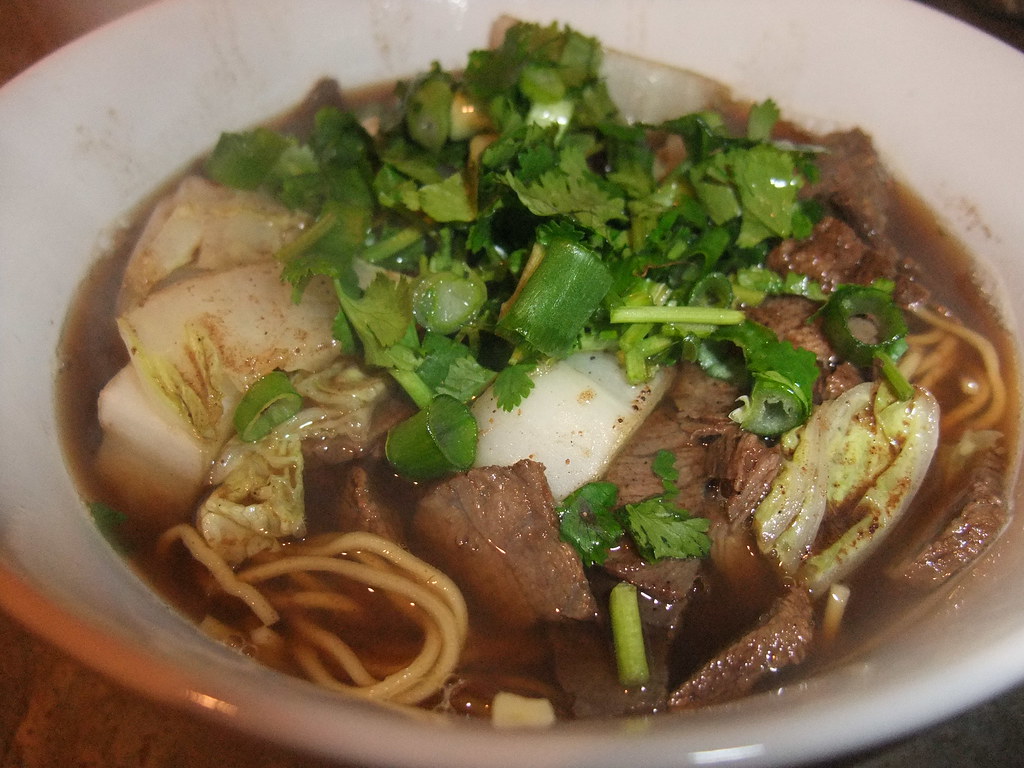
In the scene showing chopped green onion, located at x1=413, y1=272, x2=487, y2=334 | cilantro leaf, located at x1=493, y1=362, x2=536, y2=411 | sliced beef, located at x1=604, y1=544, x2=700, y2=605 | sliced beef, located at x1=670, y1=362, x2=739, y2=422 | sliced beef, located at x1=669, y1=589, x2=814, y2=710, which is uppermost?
chopped green onion, located at x1=413, y1=272, x2=487, y2=334

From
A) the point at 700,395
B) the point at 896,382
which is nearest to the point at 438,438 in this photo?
the point at 700,395

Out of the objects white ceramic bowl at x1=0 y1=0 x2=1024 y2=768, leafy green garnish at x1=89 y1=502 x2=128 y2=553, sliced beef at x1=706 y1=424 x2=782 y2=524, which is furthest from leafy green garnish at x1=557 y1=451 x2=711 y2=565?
leafy green garnish at x1=89 y1=502 x2=128 y2=553

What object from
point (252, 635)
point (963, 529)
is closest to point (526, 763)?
point (252, 635)

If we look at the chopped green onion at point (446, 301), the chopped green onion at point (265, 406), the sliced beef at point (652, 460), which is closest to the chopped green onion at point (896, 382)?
the sliced beef at point (652, 460)

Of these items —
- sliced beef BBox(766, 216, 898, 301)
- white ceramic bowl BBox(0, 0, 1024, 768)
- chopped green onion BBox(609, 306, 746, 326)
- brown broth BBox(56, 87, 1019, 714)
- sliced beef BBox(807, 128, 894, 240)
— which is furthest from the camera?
sliced beef BBox(807, 128, 894, 240)

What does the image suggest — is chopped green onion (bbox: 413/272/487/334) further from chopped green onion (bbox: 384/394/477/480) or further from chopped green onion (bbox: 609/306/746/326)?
chopped green onion (bbox: 609/306/746/326)

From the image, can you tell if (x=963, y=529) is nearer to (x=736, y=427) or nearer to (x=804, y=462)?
(x=804, y=462)

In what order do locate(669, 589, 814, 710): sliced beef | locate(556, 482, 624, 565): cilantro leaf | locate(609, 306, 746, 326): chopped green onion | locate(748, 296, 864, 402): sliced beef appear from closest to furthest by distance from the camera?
1. locate(669, 589, 814, 710): sliced beef
2. locate(556, 482, 624, 565): cilantro leaf
3. locate(609, 306, 746, 326): chopped green onion
4. locate(748, 296, 864, 402): sliced beef
